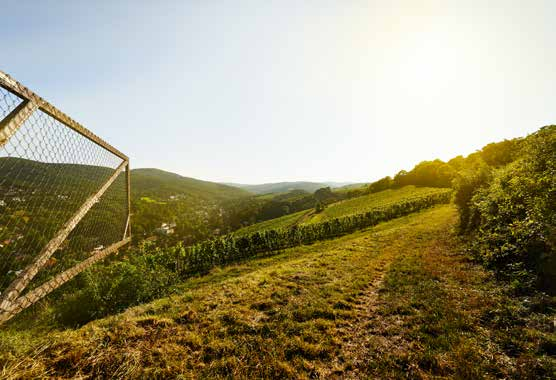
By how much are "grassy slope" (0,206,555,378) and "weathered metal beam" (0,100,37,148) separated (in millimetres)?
3319

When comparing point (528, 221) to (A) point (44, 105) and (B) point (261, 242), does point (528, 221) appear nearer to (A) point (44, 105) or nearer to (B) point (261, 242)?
(A) point (44, 105)

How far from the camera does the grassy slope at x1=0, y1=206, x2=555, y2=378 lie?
179 inches

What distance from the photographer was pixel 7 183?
401 centimetres

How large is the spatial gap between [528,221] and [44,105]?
50.3ft

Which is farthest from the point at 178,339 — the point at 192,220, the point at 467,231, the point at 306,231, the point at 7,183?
the point at 192,220

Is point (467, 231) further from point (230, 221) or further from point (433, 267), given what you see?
point (230, 221)

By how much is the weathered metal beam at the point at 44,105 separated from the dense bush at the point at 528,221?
1351 centimetres

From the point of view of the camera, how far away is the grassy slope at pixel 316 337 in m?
4.55

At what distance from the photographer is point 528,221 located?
8.86 meters

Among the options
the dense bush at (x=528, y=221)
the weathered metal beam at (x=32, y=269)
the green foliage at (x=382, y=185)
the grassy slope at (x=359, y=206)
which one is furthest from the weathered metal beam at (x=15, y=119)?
the green foliage at (x=382, y=185)

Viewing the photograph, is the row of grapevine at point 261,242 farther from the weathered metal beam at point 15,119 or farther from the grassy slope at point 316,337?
the weathered metal beam at point 15,119

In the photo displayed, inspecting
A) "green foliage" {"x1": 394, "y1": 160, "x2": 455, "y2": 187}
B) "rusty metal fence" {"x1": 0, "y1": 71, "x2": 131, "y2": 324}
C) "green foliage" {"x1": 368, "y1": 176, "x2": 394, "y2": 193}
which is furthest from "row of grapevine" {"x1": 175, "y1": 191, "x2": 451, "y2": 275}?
"green foliage" {"x1": 368, "y1": 176, "x2": 394, "y2": 193}

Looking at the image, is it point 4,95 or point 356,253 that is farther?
point 356,253

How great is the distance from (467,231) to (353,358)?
1726 centimetres
